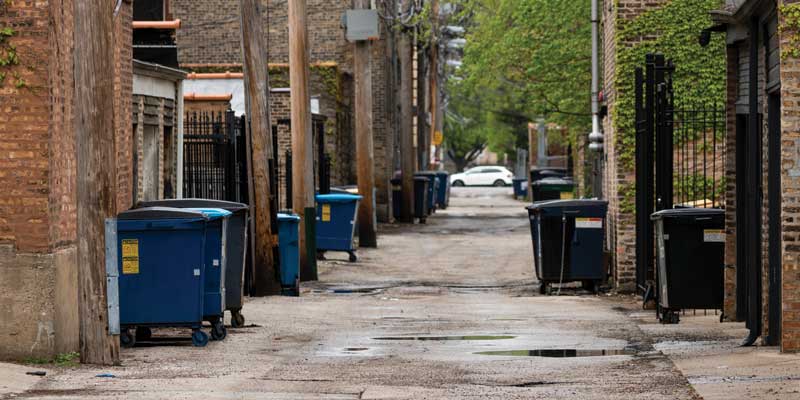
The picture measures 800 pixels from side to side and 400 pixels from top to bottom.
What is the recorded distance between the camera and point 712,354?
12648 millimetres

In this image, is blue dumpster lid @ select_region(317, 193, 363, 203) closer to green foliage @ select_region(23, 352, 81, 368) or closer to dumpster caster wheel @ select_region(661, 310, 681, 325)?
dumpster caster wheel @ select_region(661, 310, 681, 325)

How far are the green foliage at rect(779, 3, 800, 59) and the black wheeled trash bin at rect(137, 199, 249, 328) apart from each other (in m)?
6.15

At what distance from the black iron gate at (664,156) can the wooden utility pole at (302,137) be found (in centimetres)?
601

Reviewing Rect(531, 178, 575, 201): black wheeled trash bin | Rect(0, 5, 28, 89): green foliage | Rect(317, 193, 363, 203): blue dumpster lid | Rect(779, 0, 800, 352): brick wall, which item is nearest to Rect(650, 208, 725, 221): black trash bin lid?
Rect(779, 0, 800, 352): brick wall

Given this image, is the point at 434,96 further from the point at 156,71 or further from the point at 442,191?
the point at 156,71

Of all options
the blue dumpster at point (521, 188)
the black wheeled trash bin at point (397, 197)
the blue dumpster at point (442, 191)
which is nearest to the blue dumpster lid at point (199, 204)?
the black wheeled trash bin at point (397, 197)

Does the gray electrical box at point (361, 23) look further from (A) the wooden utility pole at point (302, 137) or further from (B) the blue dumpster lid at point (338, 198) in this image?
(A) the wooden utility pole at point (302, 137)

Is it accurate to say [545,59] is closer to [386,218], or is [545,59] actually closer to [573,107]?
[573,107]

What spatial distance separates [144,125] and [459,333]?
799cm

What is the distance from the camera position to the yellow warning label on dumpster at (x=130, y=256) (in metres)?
13.5

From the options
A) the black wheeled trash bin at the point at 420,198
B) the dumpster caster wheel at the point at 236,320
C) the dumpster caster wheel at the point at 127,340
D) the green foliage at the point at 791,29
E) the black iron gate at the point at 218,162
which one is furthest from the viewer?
the black wheeled trash bin at the point at 420,198

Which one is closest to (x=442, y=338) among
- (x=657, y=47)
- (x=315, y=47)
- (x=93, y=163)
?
(x=93, y=163)

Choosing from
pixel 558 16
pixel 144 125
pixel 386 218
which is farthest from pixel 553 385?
pixel 386 218

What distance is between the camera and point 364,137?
106ft
